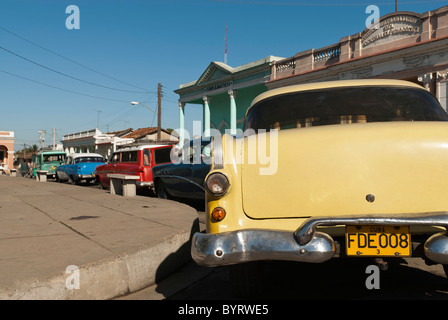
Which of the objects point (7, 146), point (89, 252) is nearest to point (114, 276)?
point (89, 252)

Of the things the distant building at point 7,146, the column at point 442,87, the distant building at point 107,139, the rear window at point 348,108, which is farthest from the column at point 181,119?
the distant building at point 7,146

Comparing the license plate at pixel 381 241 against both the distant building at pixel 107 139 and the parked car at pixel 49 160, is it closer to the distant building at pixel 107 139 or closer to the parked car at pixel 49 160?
the parked car at pixel 49 160

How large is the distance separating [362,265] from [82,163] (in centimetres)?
1780

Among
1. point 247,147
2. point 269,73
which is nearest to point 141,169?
point 247,147

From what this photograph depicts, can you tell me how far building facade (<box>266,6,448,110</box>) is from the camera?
14859mm

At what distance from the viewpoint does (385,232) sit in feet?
8.24

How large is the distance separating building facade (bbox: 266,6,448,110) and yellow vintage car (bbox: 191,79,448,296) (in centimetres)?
→ 1385

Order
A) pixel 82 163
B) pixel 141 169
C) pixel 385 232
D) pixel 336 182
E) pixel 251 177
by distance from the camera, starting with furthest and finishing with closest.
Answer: pixel 82 163
pixel 141 169
pixel 251 177
pixel 336 182
pixel 385 232

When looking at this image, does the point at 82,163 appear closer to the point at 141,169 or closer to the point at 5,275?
the point at 141,169

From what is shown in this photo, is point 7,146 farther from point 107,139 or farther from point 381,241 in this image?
point 381,241

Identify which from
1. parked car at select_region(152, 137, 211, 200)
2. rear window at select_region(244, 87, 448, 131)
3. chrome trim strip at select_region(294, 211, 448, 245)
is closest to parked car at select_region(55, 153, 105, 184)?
parked car at select_region(152, 137, 211, 200)

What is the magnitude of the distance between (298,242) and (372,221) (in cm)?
→ 47

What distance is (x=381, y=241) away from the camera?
2.51 m

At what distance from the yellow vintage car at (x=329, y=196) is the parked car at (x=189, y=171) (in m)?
5.28
